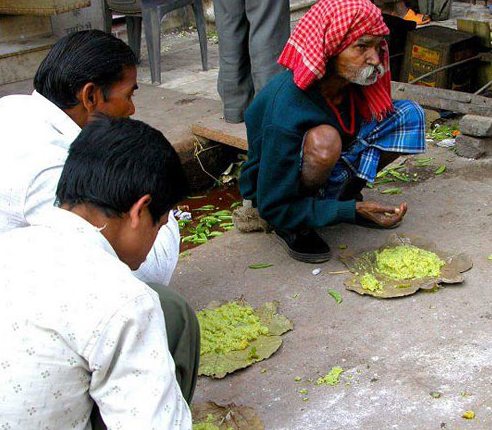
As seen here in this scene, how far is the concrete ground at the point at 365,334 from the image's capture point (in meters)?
2.61

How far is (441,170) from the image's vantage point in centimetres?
450

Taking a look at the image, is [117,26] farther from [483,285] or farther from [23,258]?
[23,258]

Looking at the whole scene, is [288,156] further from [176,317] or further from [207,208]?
[207,208]

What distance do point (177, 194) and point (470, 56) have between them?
15.0 feet

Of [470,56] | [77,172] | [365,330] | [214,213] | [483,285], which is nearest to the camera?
[77,172]

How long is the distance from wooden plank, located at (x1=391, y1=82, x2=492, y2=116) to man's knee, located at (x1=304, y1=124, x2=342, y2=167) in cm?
191

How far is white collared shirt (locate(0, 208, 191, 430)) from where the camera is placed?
1.56 m

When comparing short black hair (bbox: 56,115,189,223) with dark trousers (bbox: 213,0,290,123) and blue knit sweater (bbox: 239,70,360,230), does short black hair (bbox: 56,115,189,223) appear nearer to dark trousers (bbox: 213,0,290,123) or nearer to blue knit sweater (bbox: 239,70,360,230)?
blue knit sweater (bbox: 239,70,360,230)

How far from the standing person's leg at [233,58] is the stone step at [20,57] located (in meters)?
2.67

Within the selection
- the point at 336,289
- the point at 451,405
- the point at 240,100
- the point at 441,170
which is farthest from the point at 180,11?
the point at 451,405

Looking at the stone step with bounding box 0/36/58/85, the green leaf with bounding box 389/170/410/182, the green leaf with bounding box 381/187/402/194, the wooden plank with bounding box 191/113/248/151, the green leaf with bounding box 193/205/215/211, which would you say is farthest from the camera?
the stone step with bounding box 0/36/58/85

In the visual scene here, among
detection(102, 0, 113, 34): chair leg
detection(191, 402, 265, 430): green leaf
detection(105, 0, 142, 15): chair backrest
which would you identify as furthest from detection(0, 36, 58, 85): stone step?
detection(191, 402, 265, 430): green leaf

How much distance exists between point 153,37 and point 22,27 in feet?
4.63

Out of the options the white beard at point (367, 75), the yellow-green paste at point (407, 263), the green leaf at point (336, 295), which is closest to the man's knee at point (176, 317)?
the green leaf at point (336, 295)
